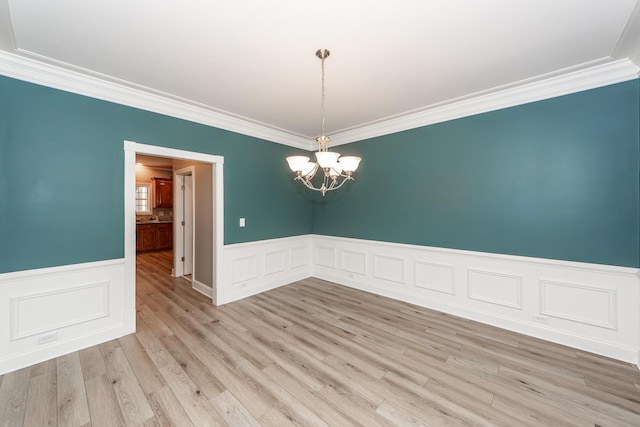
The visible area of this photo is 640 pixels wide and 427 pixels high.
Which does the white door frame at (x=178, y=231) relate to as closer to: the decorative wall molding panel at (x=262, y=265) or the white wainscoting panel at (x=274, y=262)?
the decorative wall molding panel at (x=262, y=265)

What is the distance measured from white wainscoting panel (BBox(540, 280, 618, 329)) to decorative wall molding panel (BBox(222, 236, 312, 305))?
3179mm

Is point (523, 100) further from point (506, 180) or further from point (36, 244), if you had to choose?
point (36, 244)

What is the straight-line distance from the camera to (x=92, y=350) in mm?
2604

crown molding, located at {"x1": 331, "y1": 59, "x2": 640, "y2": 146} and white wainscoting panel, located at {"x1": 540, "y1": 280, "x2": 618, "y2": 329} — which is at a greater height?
crown molding, located at {"x1": 331, "y1": 59, "x2": 640, "y2": 146}

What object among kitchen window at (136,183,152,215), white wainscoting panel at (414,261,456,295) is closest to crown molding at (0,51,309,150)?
white wainscoting panel at (414,261,456,295)

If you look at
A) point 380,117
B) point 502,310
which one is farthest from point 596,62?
point 502,310

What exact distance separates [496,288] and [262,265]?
3.46m

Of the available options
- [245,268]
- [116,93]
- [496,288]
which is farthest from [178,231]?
[496,288]

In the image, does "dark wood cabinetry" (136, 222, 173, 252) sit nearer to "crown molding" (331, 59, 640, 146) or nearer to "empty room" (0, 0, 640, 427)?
"empty room" (0, 0, 640, 427)

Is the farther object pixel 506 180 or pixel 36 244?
pixel 506 180

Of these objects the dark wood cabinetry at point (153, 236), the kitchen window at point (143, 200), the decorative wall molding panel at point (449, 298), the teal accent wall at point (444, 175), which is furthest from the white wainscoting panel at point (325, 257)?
the kitchen window at point (143, 200)

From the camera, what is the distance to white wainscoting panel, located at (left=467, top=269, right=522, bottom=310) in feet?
9.86

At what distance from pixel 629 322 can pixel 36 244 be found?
19.1 feet

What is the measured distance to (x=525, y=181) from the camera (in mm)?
2957
